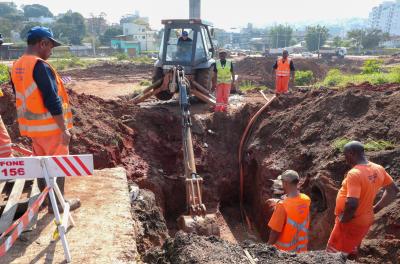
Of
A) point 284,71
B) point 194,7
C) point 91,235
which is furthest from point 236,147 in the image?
point 194,7

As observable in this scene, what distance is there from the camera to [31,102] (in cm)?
384

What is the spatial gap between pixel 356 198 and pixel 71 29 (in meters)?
78.6

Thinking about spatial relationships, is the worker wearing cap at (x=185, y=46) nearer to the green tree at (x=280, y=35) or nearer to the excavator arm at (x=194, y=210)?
the excavator arm at (x=194, y=210)

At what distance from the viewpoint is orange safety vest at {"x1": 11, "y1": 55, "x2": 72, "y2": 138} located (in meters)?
3.76

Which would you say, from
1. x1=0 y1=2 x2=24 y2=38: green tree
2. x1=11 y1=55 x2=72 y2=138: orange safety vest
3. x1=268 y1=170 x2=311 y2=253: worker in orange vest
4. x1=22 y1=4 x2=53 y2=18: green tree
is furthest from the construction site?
x1=22 y1=4 x2=53 y2=18: green tree

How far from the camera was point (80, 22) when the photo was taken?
83.5 m

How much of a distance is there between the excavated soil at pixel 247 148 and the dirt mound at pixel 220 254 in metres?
1.00

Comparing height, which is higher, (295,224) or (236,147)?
(295,224)

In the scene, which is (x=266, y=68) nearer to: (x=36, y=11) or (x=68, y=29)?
(x=68, y=29)

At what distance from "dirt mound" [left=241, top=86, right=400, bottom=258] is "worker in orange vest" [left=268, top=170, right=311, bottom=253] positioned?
1877mm

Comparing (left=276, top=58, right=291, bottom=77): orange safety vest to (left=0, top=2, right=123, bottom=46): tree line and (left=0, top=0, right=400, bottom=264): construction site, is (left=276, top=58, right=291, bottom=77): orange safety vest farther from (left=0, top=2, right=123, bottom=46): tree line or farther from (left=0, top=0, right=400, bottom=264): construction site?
(left=0, top=2, right=123, bottom=46): tree line

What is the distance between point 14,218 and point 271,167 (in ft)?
17.8

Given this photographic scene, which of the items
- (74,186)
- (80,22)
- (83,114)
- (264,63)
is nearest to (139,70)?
(264,63)

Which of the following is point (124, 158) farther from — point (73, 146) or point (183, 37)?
point (183, 37)
